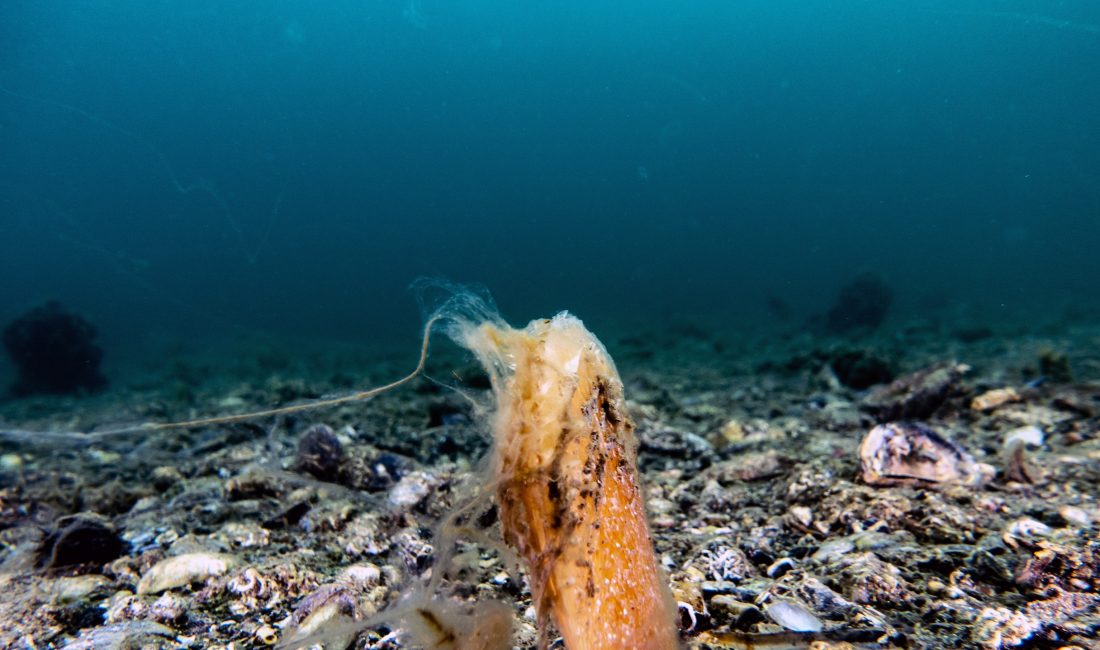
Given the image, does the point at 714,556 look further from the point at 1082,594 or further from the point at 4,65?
the point at 4,65

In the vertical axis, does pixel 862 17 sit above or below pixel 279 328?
above

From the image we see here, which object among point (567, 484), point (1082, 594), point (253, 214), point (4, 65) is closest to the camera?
point (567, 484)

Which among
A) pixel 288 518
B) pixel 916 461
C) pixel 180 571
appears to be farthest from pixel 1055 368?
pixel 180 571

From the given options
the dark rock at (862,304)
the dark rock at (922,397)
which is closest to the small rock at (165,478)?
the dark rock at (922,397)

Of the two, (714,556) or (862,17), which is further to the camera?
(862,17)

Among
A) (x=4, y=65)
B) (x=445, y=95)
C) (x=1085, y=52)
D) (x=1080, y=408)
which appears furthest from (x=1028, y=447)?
(x=1085, y=52)

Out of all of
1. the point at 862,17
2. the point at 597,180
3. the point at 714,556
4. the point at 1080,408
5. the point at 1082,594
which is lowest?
the point at 714,556

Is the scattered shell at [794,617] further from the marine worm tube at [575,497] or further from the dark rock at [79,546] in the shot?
the dark rock at [79,546]
